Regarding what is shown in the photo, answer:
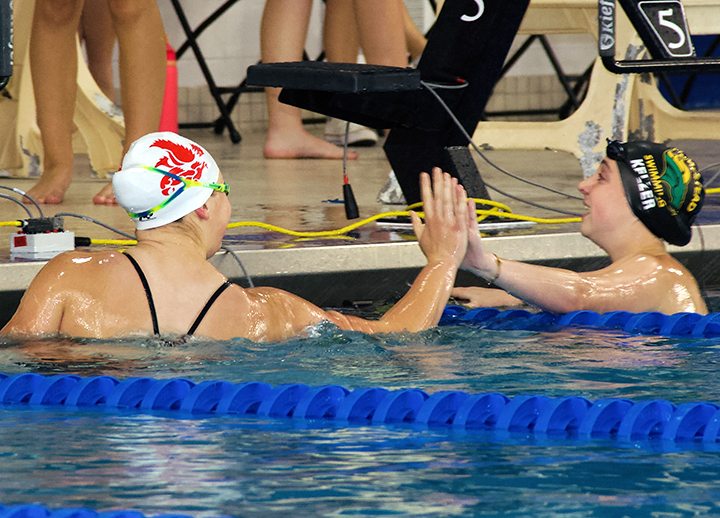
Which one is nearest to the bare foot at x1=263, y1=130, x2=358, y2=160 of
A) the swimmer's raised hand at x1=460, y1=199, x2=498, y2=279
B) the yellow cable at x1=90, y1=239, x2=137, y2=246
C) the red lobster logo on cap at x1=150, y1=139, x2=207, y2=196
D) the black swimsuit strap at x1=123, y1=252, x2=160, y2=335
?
the yellow cable at x1=90, y1=239, x2=137, y2=246

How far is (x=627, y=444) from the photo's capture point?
202 cm

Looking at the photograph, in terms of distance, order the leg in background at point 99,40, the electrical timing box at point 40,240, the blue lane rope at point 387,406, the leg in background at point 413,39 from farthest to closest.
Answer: the leg in background at point 99,40 → the leg in background at point 413,39 → the electrical timing box at point 40,240 → the blue lane rope at point 387,406

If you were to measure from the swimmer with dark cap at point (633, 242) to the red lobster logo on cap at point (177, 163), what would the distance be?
100 cm

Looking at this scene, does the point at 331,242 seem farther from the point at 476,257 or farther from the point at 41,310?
the point at 41,310

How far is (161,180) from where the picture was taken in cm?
253

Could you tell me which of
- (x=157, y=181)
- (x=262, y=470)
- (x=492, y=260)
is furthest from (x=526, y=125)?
(x=262, y=470)

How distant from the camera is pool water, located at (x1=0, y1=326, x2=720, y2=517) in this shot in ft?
5.48

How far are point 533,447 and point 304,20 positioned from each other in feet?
14.6

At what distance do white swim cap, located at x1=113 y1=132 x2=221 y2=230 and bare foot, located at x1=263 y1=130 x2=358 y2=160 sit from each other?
407 cm

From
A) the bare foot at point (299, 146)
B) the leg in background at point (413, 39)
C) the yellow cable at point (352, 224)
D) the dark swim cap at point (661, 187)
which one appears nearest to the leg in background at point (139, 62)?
the yellow cable at point (352, 224)

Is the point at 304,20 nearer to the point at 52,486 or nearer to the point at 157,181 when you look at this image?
the point at 157,181

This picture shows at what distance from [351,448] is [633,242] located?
1.66 m

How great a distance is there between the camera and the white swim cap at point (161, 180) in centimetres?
253

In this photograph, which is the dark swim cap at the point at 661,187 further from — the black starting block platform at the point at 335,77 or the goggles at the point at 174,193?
the goggles at the point at 174,193
